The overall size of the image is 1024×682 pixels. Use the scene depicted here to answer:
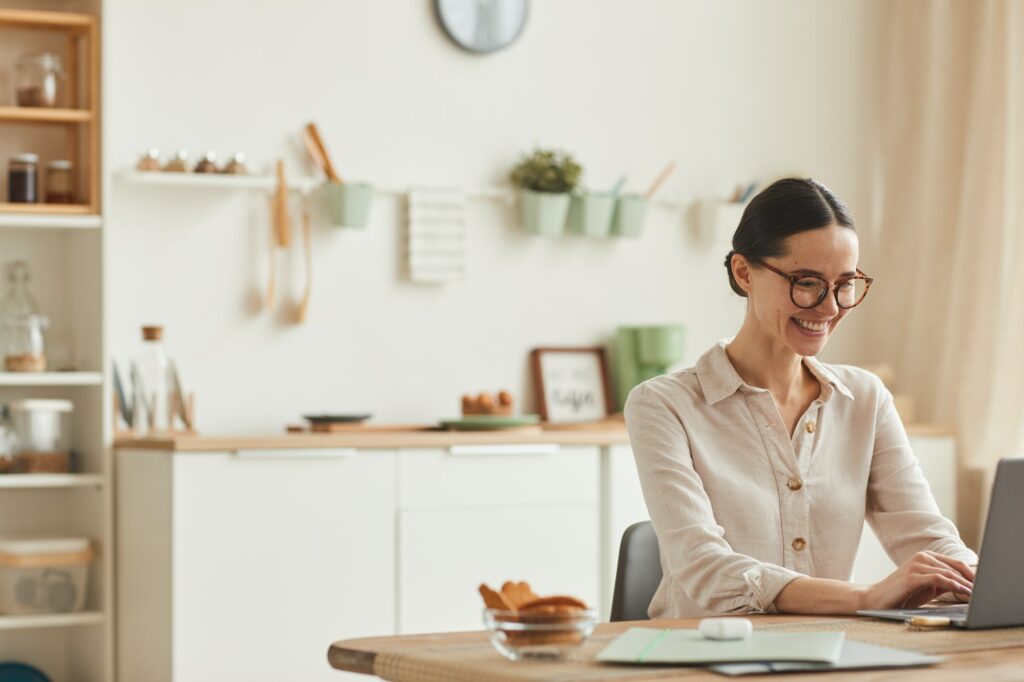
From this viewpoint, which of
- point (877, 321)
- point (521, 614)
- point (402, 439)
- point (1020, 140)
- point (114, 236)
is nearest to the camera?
point (521, 614)

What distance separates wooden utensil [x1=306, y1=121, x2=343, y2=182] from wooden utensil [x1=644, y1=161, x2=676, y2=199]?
3.36 ft

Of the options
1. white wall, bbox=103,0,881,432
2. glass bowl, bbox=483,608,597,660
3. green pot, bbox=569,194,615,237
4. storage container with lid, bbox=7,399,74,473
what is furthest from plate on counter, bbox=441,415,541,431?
glass bowl, bbox=483,608,597,660

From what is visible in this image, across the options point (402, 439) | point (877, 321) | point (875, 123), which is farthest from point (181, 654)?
point (875, 123)

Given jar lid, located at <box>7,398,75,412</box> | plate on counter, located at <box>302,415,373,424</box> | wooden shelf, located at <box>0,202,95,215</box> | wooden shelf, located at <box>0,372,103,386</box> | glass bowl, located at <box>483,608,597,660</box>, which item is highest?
wooden shelf, located at <box>0,202,95,215</box>

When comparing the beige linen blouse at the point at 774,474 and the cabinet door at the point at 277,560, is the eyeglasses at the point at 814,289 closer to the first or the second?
the beige linen blouse at the point at 774,474

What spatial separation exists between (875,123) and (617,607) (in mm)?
3167

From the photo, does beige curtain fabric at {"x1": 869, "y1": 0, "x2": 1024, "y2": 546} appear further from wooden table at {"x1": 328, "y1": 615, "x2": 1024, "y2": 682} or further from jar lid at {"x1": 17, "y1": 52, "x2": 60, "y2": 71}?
wooden table at {"x1": 328, "y1": 615, "x2": 1024, "y2": 682}

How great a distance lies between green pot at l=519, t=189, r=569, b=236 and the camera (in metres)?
4.35

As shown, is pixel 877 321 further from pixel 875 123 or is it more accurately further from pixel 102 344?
pixel 102 344

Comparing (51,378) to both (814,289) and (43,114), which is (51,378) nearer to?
(43,114)

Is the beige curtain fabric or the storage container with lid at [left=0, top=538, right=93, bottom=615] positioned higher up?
the beige curtain fabric

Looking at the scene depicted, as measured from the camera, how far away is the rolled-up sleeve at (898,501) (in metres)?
2.16

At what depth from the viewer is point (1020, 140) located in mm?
4426

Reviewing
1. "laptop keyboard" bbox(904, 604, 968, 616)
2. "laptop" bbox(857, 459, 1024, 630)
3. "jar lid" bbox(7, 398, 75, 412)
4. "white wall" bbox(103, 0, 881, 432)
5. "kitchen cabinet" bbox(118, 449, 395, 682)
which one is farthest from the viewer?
"white wall" bbox(103, 0, 881, 432)
